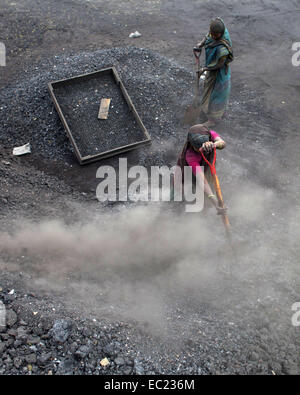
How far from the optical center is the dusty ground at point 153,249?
296cm

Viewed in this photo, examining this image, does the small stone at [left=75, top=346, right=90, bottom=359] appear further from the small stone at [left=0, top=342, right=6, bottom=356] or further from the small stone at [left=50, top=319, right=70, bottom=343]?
the small stone at [left=0, top=342, right=6, bottom=356]

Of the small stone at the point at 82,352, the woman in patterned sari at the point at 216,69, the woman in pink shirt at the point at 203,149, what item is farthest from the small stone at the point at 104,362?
the woman in patterned sari at the point at 216,69

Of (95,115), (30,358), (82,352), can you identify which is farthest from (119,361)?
(95,115)

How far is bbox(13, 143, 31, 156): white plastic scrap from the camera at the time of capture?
5180 mm

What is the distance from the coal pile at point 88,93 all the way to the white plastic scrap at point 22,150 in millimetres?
93

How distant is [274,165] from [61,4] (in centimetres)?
783

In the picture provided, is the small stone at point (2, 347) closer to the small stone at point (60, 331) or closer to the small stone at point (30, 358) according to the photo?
the small stone at point (30, 358)

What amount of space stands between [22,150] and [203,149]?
11.0ft

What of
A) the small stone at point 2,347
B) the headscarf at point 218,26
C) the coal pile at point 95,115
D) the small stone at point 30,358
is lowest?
the small stone at point 30,358

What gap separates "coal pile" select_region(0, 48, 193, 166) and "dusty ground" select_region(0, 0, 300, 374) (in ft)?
0.10

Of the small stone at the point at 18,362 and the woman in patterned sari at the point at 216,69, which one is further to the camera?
the woman in patterned sari at the point at 216,69

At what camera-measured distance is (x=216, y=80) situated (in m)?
5.10

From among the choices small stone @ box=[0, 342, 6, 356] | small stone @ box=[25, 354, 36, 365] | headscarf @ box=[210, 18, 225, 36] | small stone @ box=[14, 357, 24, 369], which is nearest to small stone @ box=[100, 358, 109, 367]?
small stone @ box=[25, 354, 36, 365]
